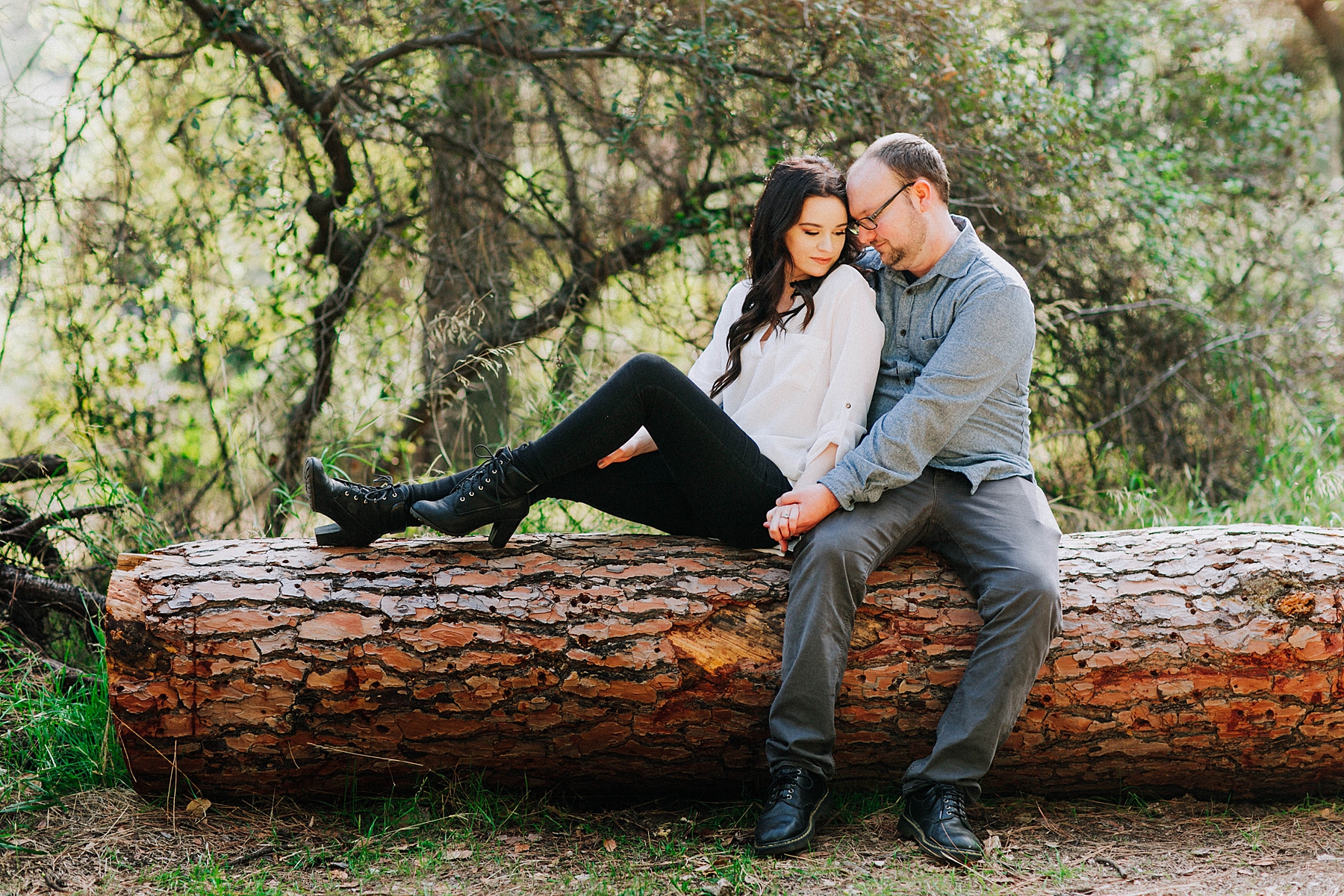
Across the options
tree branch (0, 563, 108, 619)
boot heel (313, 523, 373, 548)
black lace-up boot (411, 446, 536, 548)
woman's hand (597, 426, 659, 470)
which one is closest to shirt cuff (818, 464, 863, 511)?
woman's hand (597, 426, 659, 470)

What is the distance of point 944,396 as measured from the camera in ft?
8.00

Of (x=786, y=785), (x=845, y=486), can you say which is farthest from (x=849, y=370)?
(x=786, y=785)

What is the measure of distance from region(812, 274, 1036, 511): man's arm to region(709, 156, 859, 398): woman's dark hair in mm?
413

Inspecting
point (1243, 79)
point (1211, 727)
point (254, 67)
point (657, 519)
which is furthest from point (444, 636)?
point (1243, 79)

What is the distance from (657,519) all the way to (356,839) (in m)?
1.19

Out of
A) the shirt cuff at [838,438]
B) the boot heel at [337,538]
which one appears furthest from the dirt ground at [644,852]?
the shirt cuff at [838,438]

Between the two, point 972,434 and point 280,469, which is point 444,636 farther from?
point 280,469

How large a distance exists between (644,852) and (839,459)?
44.8 inches

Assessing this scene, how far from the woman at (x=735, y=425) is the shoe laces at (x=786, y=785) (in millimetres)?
631

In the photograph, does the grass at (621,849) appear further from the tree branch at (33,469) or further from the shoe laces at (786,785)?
the tree branch at (33,469)

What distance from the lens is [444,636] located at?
94.0 inches

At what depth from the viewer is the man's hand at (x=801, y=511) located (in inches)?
95.0

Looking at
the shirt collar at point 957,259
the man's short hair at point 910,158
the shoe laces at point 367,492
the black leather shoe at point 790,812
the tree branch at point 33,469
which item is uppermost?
the man's short hair at point 910,158

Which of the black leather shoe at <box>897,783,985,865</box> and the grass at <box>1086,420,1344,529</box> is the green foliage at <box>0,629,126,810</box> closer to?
the black leather shoe at <box>897,783,985,865</box>
